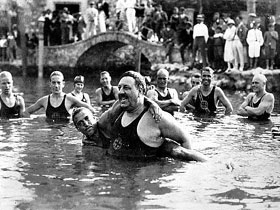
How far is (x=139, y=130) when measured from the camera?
9781mm

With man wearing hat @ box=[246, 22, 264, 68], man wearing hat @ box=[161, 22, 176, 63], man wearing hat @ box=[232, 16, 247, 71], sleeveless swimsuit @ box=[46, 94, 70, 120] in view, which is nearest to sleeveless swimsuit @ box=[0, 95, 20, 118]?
sleeveless swimsuit @ box=[46, 94, 70, 120]

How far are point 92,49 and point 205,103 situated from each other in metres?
22.9

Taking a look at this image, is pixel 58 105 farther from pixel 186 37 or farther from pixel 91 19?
pixel 91 19

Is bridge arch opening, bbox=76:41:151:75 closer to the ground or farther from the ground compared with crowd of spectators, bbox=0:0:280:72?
closer to the ground

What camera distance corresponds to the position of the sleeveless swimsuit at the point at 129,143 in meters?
9.82

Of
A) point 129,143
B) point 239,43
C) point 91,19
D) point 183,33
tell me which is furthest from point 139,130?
point 91,19

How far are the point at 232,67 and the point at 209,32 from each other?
1.79 m

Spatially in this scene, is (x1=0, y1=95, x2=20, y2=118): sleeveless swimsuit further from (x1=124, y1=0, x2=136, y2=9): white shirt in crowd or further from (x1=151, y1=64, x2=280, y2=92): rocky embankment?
(x1=124, y1=0, x2=136, y2=9): white shirt in crowd

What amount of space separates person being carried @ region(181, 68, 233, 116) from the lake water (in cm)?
236

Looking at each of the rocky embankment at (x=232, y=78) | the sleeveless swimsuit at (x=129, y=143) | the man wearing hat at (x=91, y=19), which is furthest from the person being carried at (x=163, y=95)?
the man wearing hat at (x=91, y=19)

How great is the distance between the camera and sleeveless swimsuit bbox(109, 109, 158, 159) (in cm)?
982

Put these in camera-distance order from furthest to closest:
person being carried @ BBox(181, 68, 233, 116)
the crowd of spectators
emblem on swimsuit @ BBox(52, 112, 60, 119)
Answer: the crowd of spectators → person being carried @ BBox(181, 68, 233, 116) → emblem on swimsuit @ BBox(52, 112, 60, 119)

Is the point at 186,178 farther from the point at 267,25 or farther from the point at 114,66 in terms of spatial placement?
the point at 114,66

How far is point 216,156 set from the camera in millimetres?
10594
